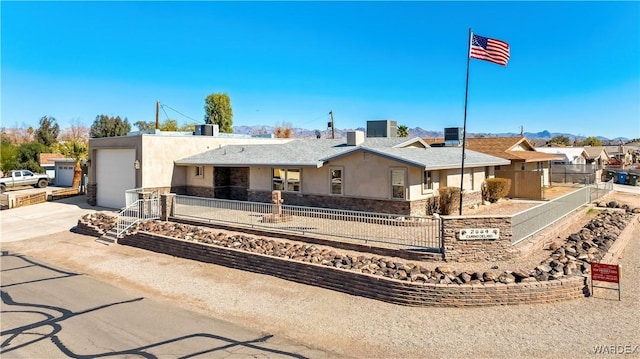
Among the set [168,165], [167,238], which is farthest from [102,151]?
[167,238]

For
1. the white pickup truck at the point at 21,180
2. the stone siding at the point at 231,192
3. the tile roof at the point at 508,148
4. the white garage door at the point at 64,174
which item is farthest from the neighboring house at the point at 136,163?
the tile roof at the point at 508,148

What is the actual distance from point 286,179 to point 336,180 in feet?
10.6

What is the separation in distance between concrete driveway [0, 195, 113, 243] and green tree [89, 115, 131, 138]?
156 feet

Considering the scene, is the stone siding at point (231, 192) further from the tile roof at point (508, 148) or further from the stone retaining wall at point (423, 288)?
the tile roof at point (508, 148)

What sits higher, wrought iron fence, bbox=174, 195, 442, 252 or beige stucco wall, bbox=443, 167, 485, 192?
beige stucco wall, bbox=443, 167, 485, 192

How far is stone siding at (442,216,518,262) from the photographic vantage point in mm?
12586

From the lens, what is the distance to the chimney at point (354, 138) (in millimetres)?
24031

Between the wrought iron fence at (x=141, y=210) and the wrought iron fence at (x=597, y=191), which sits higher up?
the wrought iron fence at (x=597, y=191)

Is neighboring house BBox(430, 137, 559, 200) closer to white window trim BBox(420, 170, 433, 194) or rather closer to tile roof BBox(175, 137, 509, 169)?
tile roof BBox(175, 137, 509, 169)

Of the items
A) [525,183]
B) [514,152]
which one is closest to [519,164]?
[514,152]

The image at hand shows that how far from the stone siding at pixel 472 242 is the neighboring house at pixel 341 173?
5.45 meters

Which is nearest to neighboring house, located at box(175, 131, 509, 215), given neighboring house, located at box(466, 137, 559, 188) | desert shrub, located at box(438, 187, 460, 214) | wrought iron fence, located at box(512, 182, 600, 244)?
desert shrub, located at box(438, 187, 460, 214)

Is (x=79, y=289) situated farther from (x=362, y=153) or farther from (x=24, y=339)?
(x=362, y=153)

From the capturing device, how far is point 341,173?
2094 centimetres
